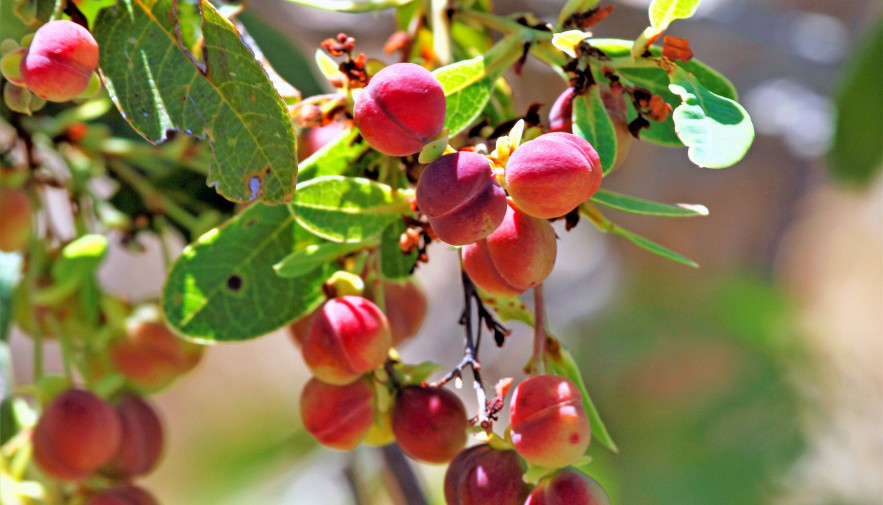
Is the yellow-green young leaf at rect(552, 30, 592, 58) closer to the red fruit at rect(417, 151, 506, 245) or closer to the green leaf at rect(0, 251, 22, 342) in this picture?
the red fruit at rect(417, 151, 506, 245)

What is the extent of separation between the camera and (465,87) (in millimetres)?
564

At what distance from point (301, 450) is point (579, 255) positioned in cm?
148

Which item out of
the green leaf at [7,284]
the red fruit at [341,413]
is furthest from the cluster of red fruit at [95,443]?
the red fruit at [341,413]

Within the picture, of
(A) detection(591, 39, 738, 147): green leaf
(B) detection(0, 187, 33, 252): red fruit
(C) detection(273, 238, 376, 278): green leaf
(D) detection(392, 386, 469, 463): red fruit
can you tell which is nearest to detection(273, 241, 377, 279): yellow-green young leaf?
(C) detection(273, 238, 376, 278): green leaf

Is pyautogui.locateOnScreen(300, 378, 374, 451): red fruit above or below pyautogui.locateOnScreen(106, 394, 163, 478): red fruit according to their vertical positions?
above

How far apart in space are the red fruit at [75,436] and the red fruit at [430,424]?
30 cm

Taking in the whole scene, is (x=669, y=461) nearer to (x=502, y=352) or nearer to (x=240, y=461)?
(x=502, y=352)

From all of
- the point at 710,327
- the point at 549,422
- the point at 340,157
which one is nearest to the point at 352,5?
the point at 340,157

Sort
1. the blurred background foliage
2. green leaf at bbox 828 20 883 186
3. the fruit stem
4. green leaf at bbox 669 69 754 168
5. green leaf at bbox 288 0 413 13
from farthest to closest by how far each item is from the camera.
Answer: the blurred background foliage < green leaf at bbox 828 20 883 186 < green leaf at bbox 288 0 413 13 < the fruit stem < green leaf at bbox 669 69 754 168

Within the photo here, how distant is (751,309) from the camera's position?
2412mm

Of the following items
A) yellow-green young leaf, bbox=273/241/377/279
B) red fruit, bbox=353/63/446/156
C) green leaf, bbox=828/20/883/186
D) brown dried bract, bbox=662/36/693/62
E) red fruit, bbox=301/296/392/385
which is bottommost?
green leaf, bbox=828/20/883/186

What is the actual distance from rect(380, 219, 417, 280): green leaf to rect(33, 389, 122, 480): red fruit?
1.01 feet

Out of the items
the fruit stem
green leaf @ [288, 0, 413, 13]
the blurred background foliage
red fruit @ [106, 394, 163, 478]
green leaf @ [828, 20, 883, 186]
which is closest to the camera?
the fruit stem

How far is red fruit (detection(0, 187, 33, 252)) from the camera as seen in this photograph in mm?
776
